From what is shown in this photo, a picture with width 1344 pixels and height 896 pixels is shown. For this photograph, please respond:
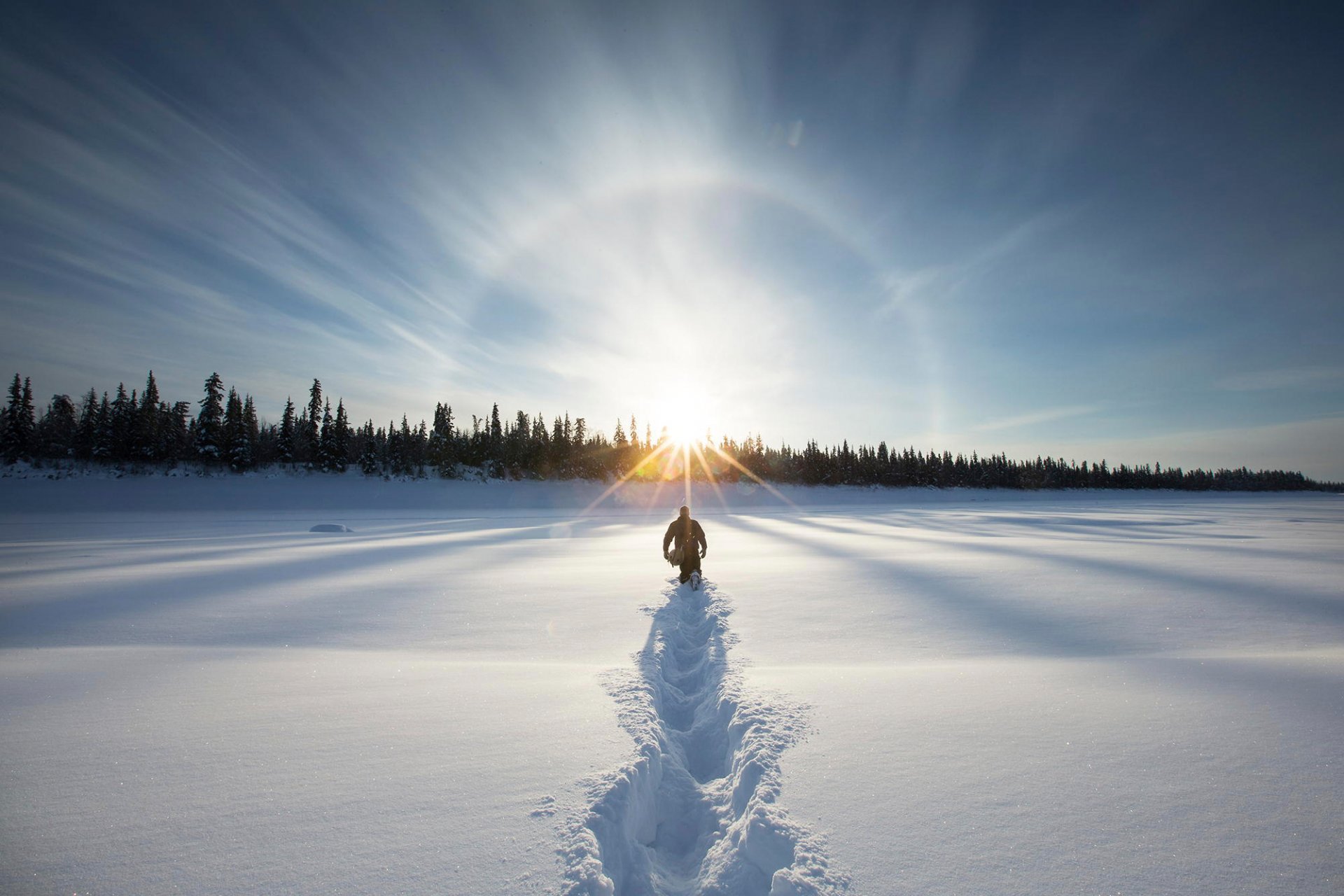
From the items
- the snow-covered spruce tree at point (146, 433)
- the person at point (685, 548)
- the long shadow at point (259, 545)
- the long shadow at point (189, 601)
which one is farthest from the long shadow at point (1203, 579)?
the snow-covered spruce tree at point (146, 433)

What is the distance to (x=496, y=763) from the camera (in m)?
3.53

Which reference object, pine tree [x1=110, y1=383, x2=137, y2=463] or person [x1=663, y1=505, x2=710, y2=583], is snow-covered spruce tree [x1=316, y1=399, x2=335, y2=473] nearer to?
pine tree [x1=110, y1=383, x2=137, y2=463]

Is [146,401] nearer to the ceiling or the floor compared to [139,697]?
nearer to the ceiling

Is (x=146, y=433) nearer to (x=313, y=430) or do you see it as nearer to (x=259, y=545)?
(x=313, y=430)

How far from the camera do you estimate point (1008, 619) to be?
720cm

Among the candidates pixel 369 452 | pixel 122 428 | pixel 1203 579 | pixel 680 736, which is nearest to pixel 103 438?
pixel 122 428

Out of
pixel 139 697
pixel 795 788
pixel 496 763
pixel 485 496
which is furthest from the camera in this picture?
pixel 485 496

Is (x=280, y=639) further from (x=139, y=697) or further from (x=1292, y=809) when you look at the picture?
(x=1292, y=809)

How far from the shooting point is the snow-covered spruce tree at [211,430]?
153ft

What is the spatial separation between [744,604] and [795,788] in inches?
216

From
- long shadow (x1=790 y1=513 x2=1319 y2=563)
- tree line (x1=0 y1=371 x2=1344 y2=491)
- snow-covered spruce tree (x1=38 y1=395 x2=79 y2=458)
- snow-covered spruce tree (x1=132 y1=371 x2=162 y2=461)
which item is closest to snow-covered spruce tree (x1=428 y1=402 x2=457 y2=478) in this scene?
tree line (x1=0 y1=371 x2=1344 y2=491)

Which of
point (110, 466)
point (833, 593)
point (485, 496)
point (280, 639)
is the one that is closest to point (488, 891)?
point (280, 639)

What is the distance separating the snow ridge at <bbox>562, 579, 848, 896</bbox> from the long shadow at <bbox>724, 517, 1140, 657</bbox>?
3899 millimetres

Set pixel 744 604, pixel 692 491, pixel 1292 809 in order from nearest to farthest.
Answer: pixel 1292 809, pixel 744 604, pixel 692 491
